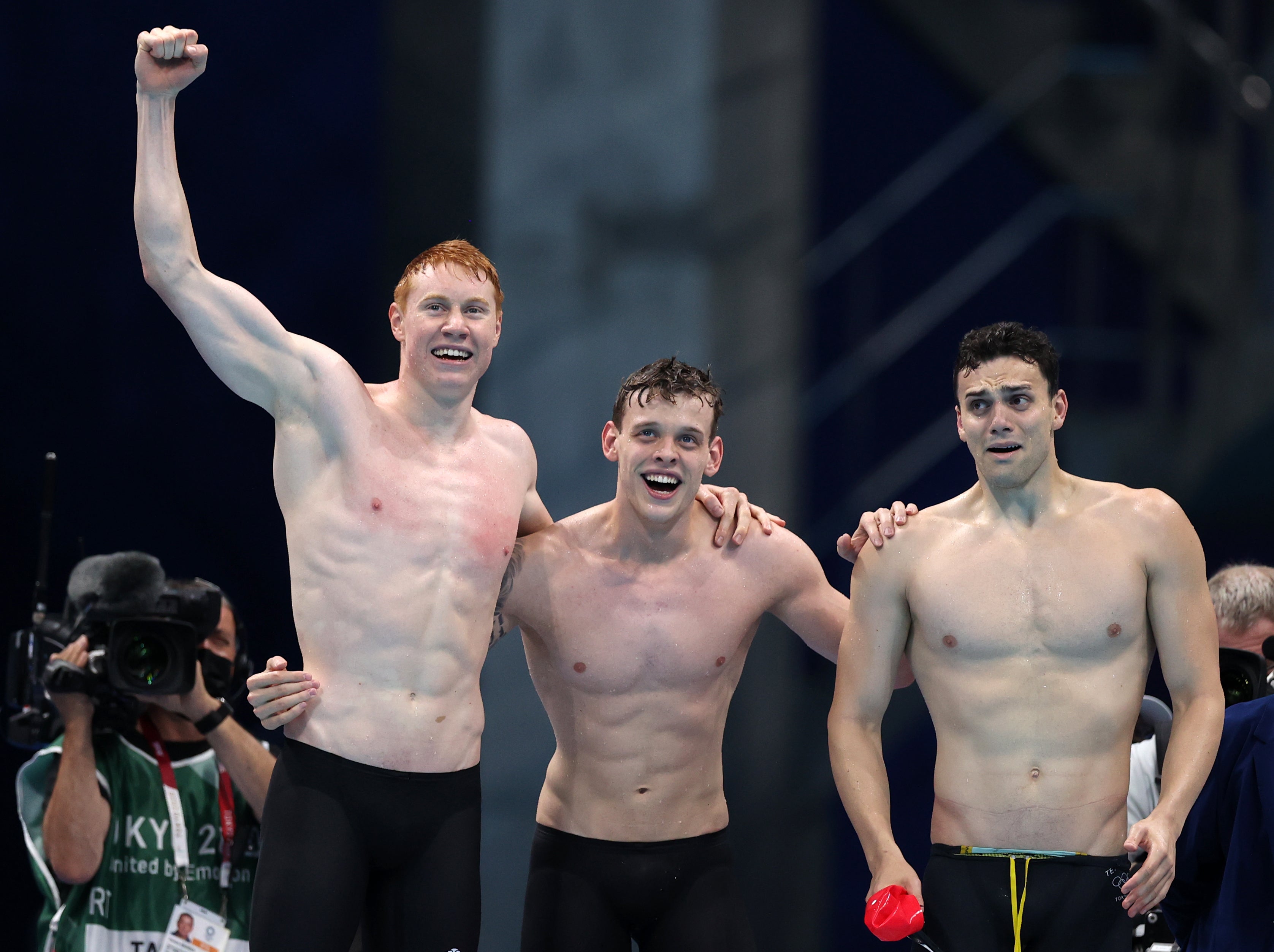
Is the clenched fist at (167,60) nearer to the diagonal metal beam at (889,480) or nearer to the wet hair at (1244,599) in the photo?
the wet hair at (1244,599)

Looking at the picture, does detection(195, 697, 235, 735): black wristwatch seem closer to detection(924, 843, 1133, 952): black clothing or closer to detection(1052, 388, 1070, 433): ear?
detection(924, 843, 1133, 952): black clothing

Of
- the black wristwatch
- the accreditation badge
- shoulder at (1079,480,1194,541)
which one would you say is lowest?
the accreditation badge

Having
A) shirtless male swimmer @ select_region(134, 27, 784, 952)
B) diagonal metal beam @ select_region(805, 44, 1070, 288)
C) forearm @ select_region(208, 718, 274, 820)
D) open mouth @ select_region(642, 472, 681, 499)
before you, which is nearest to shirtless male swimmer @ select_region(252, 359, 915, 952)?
open mouth @ select_region(642, 472, 681, 499)

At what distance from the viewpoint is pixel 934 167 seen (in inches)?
219

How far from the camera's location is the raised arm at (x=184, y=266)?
248 cm

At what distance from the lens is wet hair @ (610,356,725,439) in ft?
9.41

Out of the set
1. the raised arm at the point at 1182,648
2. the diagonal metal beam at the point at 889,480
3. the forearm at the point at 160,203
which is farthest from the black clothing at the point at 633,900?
the diagonal metal beam at the point at 889,480

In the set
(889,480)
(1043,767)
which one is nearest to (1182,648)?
(1043,767)

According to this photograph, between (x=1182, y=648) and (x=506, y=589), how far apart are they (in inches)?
51.6

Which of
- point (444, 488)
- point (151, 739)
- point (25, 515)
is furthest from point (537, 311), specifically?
point (444, 488)

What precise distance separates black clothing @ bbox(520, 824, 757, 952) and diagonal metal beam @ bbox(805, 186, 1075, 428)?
9.51ft

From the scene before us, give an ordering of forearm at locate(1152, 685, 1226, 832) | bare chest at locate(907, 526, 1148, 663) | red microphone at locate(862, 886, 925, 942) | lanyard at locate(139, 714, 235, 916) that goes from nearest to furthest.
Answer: red microphone at locate(862, 886, 925, 942) < forearm at locate(1152, 685, 1226, 832) < bare chest at locate(907, 526, 1148, 663) < lanyard at locate(139, 714, 235, 916)

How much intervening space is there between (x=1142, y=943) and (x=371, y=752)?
79.8 inches

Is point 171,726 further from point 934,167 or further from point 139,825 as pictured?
point 934,167
